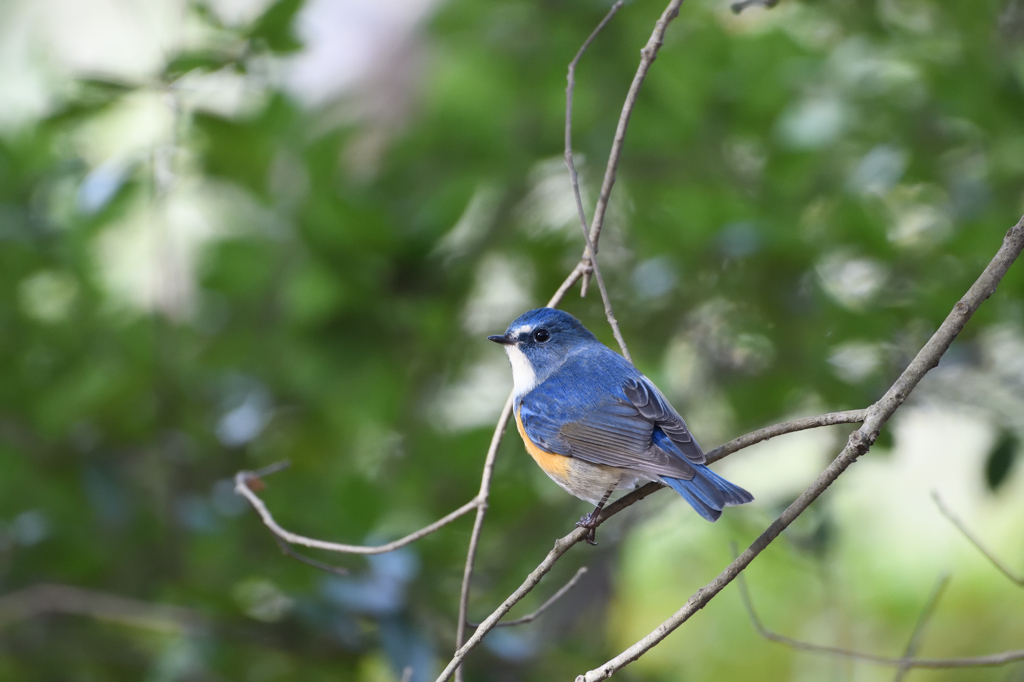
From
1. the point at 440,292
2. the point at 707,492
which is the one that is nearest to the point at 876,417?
the point at 707,492

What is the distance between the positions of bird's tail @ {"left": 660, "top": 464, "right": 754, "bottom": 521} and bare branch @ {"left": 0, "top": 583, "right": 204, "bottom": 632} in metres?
1.61

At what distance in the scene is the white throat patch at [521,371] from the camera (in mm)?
2945

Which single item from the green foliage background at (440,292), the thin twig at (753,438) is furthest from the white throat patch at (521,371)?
the thin twig at (753,438)

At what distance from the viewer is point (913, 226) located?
386 centimetres

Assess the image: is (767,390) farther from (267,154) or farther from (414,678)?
(267,154)

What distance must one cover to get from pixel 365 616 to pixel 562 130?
194 centimetres

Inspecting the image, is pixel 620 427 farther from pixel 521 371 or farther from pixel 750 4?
pixel 750 4

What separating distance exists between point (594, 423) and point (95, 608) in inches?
71.1

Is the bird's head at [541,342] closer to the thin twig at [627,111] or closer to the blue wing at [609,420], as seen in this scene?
the blue wing at [609,420]

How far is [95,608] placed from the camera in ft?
9.80

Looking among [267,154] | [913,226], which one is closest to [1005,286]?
[913,226]

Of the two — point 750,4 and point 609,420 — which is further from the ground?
point 750,4

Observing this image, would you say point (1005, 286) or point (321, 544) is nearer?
point (321, 544)

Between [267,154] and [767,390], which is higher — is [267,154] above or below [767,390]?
above
